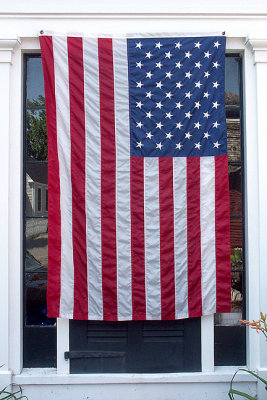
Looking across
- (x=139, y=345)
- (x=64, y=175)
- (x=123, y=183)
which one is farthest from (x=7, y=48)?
(x=139, y=345)

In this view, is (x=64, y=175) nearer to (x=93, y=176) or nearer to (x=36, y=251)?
(x=93, y=176)

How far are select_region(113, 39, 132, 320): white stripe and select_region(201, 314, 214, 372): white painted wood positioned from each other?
2.77 ft

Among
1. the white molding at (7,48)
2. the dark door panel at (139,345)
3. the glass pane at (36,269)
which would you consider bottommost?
the dark door panel at (139,345)

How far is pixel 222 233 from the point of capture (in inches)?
186

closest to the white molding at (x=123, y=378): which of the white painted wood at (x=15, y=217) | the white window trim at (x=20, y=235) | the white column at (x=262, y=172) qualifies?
the white window trim at (x=20, y=235)

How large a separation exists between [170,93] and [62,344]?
2.95m

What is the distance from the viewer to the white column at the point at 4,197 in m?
4.64

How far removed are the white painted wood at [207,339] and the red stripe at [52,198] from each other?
5.25 feet

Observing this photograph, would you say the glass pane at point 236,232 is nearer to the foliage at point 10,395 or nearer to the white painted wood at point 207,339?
the white painted wood at point 207,339

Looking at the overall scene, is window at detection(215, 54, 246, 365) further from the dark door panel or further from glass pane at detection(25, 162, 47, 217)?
glass pane at detection(25, 162, 47, 217)

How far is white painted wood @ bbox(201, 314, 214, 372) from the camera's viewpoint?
4.79m

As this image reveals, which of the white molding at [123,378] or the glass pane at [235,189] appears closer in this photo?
the white molding at [123,378]

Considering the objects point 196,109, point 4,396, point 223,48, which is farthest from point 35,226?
point 223,48

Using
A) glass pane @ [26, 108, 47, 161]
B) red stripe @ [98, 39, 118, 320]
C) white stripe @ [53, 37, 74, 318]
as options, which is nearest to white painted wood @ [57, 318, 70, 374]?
white stripe @ [53, 37, 74, 318]
